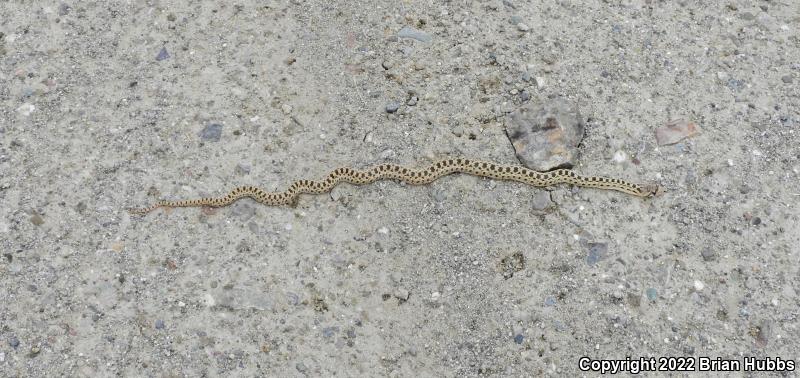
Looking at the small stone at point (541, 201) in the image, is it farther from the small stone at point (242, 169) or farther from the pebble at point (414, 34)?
the small stone at point (242, 169)

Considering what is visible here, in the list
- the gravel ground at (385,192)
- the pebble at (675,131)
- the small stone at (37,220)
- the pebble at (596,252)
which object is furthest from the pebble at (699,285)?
the small stone at (37,220)

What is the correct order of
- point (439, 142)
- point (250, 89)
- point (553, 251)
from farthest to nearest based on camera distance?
1. point (250, 89)
2. point (439, 142)
3. point (553, 251)

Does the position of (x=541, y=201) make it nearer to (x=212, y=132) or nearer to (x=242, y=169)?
(x=242, y=169)

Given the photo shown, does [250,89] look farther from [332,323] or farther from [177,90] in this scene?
[332,323]

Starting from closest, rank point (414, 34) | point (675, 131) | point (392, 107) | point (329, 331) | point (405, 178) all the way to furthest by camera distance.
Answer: point (329, 331), point (405, 178), point (675, 131), point (392, 107), point (414, 34)

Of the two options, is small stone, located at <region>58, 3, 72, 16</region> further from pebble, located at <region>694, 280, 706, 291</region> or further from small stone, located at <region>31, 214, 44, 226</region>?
pebble, located at <region>694, 280, 706, 291</region>

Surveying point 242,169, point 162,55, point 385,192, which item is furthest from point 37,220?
point 385,192

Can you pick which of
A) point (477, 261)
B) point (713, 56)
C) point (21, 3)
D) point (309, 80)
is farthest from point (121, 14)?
point (713, 56)

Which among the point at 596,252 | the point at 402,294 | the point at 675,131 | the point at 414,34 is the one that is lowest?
the point at 402,294
